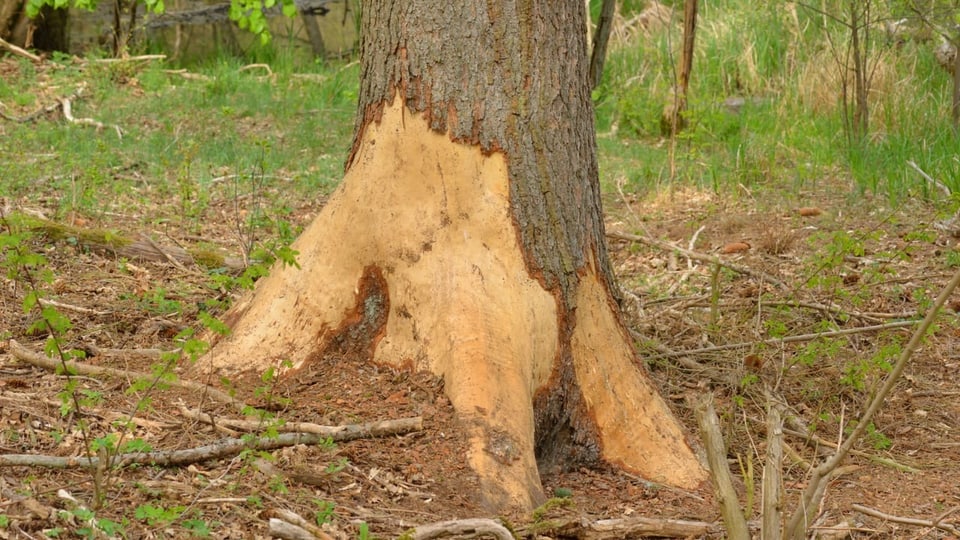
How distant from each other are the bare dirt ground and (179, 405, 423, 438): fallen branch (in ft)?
0.10

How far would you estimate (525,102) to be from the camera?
3650mm

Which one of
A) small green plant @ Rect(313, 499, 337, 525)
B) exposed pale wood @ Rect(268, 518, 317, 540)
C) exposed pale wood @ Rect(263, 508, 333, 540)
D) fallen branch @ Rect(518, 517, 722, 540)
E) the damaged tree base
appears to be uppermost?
the damaged tree base

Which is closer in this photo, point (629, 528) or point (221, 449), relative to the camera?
point (629, 528)

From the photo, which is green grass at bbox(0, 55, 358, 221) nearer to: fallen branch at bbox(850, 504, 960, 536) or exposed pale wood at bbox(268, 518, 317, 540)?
exposed pale wood at bbox(268, 518, 317, 540)

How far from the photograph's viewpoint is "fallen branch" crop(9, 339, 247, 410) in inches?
139

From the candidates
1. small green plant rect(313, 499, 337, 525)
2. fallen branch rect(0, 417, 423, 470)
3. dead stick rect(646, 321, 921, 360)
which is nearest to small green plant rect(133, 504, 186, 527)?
fallen branch rect(0, 417, 423, 470)

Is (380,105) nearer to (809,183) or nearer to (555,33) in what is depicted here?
(555,33)

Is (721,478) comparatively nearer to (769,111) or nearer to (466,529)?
(466,529)

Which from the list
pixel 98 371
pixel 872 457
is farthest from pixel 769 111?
pixel 98 371

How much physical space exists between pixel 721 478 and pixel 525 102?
144 cm

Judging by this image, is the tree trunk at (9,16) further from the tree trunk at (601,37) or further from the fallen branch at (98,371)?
the fallen branch at (98,371)

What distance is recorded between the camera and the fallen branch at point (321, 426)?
329 centimetres

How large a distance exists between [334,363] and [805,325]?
2.42 metres

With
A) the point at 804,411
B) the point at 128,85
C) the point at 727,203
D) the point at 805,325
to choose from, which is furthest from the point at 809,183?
the point at 128,85
